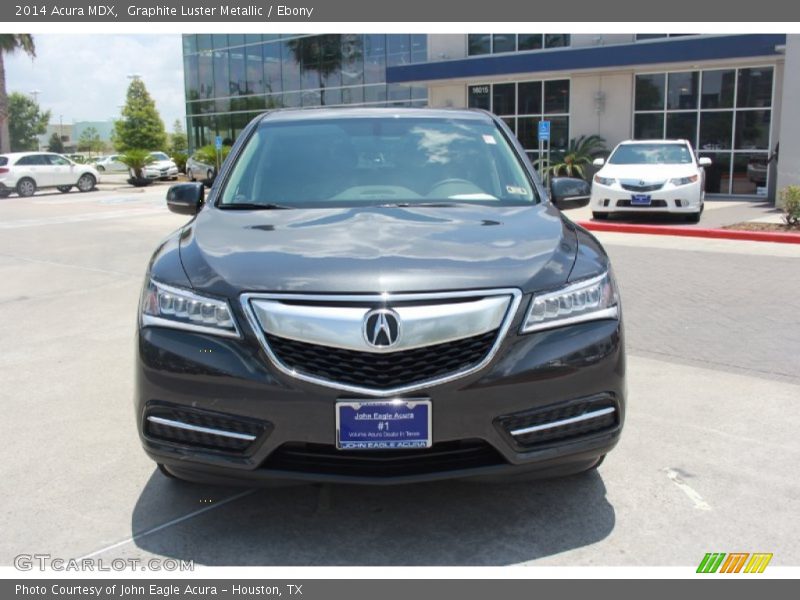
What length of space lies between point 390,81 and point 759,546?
26566 mm

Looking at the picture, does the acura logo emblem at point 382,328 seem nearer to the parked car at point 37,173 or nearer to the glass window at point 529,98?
the glass window at point 529,98

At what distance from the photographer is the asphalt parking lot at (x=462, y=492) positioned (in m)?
3.22

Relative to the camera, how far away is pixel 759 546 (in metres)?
3.21

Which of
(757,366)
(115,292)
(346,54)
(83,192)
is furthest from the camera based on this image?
(346,54)

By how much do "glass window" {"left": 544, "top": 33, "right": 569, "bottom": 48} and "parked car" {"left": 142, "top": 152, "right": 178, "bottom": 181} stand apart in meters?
19.5

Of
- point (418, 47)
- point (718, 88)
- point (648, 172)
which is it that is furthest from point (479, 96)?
point (648, 172)

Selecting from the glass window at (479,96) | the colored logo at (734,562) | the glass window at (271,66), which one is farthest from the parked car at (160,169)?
the colored logo at (734,562)

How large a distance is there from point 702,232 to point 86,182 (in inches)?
1041

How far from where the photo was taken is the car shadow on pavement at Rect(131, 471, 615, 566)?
3.16 m

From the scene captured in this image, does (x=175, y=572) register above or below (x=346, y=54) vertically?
below
